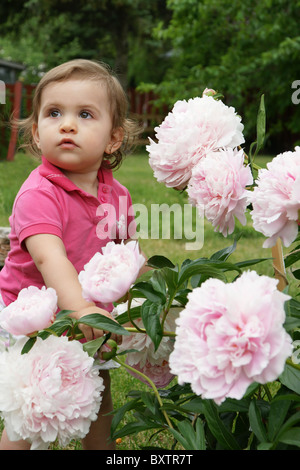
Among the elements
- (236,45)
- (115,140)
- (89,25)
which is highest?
(89,25)

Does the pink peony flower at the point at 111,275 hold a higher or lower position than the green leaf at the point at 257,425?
higher

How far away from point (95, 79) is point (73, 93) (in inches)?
4.3

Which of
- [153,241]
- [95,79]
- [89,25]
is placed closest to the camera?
[95,79]

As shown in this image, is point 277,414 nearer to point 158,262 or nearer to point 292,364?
point 292,364

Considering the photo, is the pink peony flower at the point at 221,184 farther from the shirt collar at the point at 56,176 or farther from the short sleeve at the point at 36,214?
the shirt collar at the point at 56,176

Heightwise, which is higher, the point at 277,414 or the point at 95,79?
the point at 95,79

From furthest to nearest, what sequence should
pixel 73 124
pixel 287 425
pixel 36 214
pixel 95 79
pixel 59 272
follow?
pixel 95 79 < pixel 73 124 < pixel 36 214 < pixel 59 272 < pixel 287 425

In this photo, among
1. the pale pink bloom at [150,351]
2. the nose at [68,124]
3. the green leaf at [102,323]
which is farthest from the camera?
the nose at [68,124]

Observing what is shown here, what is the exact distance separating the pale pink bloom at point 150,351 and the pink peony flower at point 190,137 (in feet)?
0.87

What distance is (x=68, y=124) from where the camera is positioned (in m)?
1.71

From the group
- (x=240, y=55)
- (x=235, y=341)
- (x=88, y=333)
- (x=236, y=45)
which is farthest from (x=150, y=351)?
(x=236, y=45)

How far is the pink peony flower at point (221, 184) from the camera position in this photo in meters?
1.16

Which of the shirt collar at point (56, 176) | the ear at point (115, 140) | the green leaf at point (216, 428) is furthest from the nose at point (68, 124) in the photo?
the green leaf at point (216, 428)
